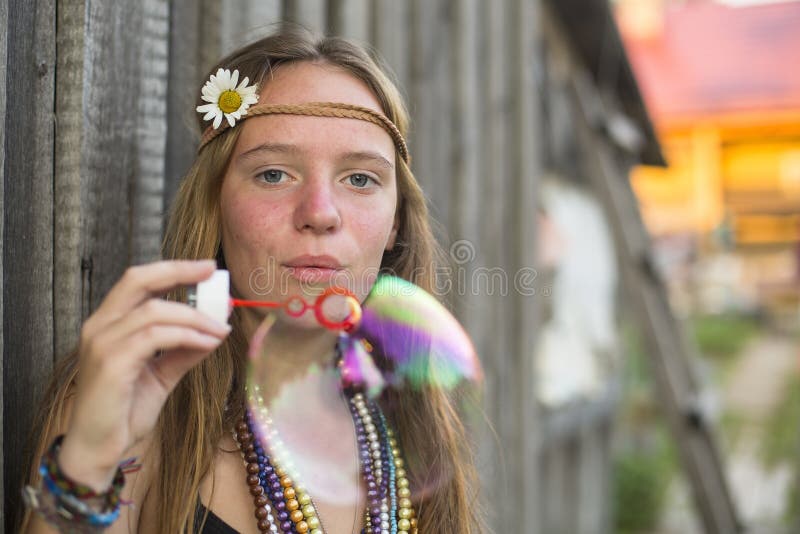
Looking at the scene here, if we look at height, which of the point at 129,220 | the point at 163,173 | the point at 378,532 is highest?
the point at 163,173

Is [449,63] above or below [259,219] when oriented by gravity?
above

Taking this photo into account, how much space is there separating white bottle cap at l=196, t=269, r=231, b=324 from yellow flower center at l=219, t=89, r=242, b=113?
41cm

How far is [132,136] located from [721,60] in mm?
10452

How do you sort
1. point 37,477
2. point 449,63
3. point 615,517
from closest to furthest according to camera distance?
1. point 37,477
2. point 449,63
3. point 615,517

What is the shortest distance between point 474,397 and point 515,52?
1.96m

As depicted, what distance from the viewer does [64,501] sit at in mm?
960

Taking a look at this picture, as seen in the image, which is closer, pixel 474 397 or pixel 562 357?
pixel 474 397

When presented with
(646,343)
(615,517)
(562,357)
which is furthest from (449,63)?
(615,517)

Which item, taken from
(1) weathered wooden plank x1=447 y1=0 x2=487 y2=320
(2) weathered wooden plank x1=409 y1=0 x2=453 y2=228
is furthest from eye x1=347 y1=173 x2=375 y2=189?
(1) weathered wooden plank x1=447 y1=0 x2=487 y2=320

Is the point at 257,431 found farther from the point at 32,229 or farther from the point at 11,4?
the point at 11,4

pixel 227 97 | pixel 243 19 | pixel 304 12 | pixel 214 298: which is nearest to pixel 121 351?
pixel 214 298

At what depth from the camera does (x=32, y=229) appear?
140cm

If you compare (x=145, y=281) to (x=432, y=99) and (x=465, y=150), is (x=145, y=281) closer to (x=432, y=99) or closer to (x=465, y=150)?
(x=432, y=99)

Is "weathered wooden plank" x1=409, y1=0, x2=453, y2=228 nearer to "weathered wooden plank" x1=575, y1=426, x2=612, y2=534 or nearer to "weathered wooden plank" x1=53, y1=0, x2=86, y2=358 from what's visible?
"weathered wooden plank" x1=53, y1=0, x2=86, y2=358
